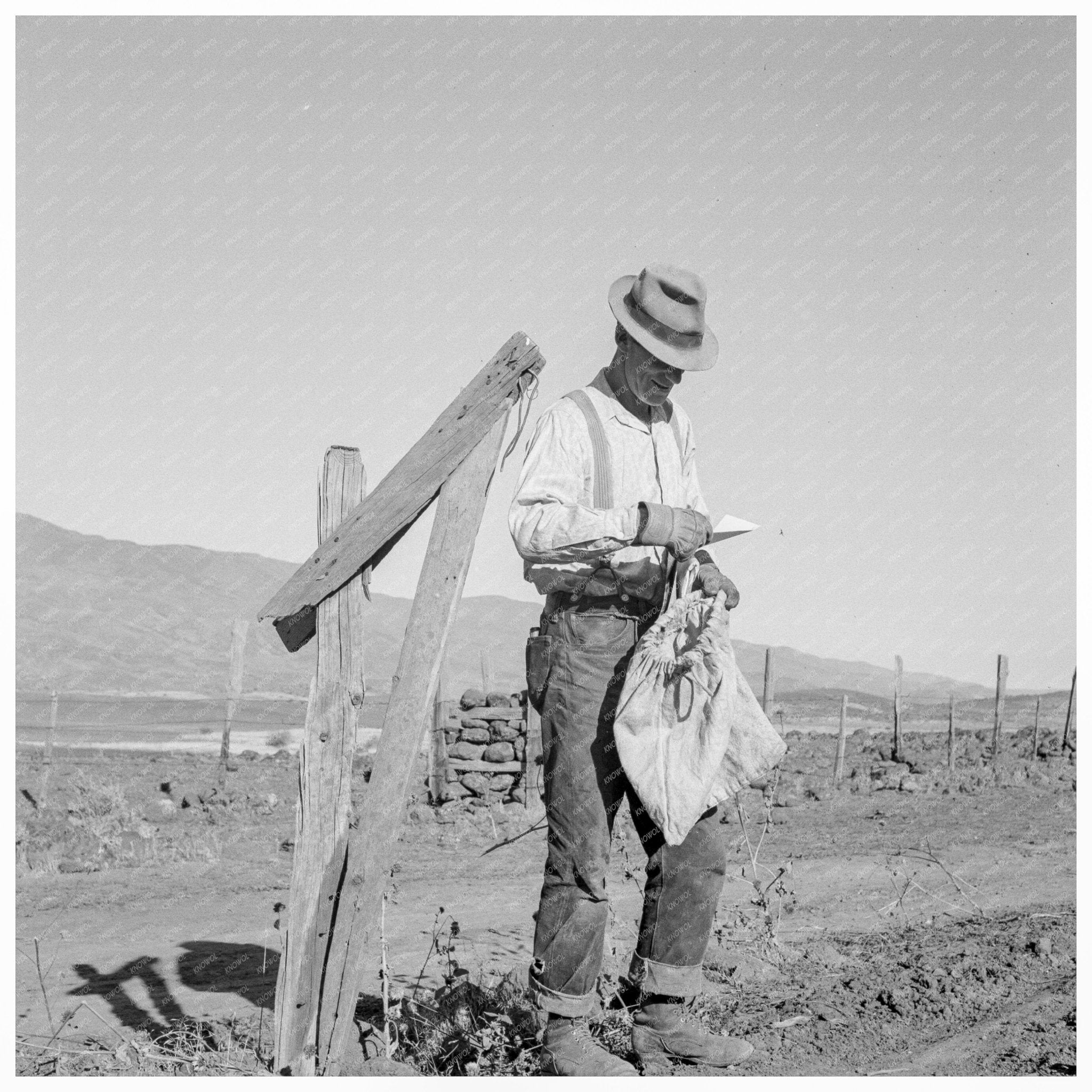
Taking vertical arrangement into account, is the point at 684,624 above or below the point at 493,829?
above

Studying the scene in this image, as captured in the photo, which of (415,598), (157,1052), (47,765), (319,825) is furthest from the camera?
(47,765)

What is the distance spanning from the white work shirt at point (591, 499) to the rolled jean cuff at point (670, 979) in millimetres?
1099

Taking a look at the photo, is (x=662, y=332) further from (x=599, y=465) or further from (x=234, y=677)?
(x=234, y=677)

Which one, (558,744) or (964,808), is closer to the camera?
(558,744)

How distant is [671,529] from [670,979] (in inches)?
52.9

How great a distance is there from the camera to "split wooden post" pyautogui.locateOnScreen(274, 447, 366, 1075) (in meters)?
3.37

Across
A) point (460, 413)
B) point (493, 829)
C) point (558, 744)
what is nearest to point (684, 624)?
point (558, 744)

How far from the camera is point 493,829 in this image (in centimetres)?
1130

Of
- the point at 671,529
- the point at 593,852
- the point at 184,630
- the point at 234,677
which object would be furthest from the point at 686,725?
the point at 184,630

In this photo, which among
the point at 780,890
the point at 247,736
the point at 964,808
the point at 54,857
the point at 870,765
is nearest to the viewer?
the point at 780,890

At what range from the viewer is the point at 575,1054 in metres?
3.52

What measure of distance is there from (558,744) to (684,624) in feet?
1.69

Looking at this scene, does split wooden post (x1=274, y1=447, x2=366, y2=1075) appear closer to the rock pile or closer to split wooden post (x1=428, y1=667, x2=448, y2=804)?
split wooden post (x1=428, y1=667, x2=448, y2=804)
